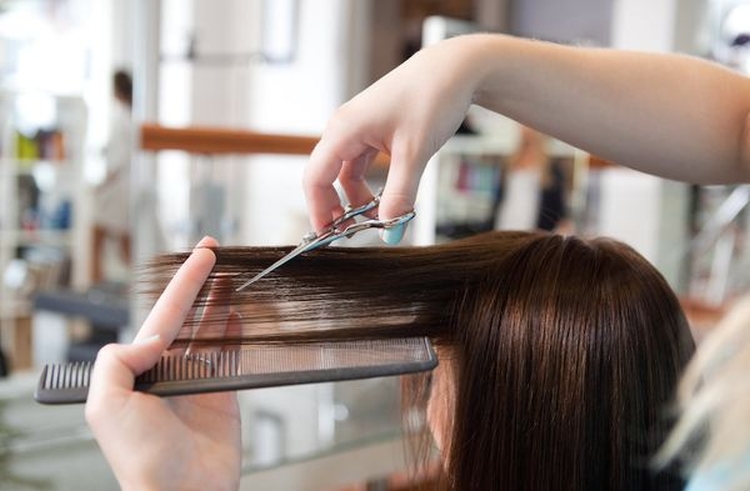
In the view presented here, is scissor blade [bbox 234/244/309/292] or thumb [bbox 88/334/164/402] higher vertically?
scissor blade [bbox 234/244/309/292]

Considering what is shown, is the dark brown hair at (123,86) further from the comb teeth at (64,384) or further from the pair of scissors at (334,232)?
the comb teeth at (64,384)

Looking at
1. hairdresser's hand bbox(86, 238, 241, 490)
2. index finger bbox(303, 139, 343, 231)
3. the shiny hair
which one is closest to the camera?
the shiny hair

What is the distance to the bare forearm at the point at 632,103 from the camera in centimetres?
76

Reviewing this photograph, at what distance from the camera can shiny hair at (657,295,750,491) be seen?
0.42 m

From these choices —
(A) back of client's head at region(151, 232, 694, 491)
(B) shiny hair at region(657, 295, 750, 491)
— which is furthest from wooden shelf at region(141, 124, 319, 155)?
(B) shiny hair at region(657, 295, 750, 491)

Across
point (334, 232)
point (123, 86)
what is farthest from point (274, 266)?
point (123, 86)

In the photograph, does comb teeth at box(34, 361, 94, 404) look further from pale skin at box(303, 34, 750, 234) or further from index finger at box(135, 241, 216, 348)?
pale skin at box(303, 34, 750, 234)

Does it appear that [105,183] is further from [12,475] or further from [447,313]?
[447,313]

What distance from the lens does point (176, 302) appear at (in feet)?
2.23

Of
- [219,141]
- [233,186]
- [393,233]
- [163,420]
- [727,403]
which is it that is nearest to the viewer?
[727,403]

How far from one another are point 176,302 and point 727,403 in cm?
39

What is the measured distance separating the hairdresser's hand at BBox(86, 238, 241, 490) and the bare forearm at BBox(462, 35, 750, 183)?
285 mm

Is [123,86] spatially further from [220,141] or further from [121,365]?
[121,365]

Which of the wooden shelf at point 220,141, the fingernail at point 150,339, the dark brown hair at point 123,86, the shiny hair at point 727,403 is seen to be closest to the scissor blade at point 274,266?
the fingernail at point 150,339
